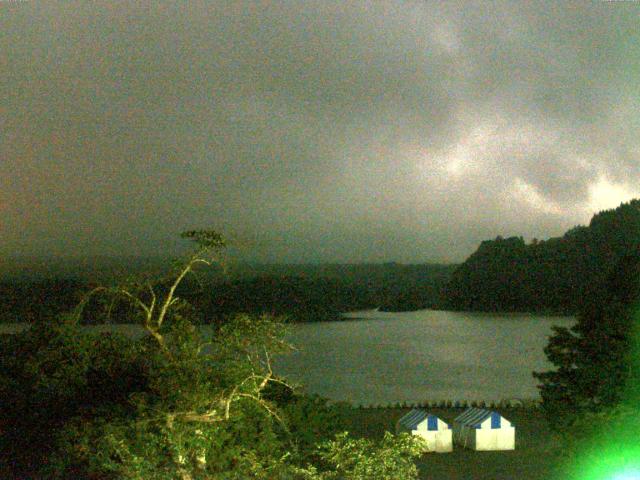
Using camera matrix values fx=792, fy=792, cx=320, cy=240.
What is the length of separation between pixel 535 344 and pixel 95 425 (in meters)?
83.5

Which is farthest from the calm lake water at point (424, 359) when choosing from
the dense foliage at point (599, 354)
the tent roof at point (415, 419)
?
the dense foliage at point (599, 354)

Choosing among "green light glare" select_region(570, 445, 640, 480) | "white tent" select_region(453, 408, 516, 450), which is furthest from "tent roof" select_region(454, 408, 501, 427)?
"green light glare" select_region(570, 445, 640, 480)

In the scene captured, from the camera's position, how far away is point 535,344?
87.4m

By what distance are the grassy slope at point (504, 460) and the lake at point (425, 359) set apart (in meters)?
8.00

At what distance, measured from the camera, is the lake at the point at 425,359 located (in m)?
52.8

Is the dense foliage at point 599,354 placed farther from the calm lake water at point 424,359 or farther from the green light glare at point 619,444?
the calm lake water at point 424,359

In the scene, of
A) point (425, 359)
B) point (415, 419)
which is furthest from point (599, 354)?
point (425, 359)

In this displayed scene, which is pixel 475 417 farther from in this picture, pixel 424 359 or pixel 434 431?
pixel 424 359

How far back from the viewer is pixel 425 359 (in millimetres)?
76312

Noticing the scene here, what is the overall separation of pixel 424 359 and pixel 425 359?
150mm

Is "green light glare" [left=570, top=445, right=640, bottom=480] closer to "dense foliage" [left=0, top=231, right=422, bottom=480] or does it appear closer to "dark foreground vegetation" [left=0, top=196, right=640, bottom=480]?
"dark foreground vegetation" [left=0, top=196, right=640, bottom=480]

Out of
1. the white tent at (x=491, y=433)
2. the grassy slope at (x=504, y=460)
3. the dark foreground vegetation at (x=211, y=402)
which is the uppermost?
the dark foreground vegetation at (x=211, y=402)

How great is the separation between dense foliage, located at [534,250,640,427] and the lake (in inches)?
508

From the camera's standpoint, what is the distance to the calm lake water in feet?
173
